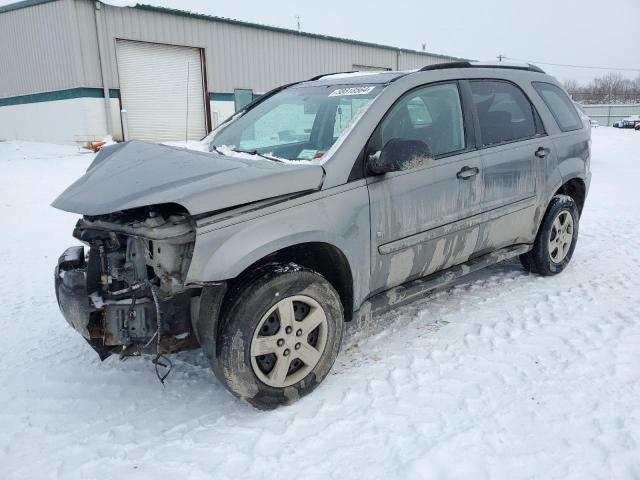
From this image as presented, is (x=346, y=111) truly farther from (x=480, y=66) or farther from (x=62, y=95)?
(x=62, y=95)

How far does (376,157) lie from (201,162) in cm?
102

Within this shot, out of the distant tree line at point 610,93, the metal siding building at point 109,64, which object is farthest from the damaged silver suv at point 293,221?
the distant tree line at point 610,93

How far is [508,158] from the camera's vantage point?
404cm

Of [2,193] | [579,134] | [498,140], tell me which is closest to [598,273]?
[579,134]

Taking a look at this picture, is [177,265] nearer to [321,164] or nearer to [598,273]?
[321,164]

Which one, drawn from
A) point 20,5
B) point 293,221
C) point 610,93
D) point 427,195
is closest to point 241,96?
point 20,5

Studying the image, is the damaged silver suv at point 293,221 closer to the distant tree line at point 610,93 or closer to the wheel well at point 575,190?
the wheel well at point 575,190

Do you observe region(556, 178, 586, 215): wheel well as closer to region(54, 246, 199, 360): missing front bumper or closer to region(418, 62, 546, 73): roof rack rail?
region(418, 62, 546, 73): roof rack rail

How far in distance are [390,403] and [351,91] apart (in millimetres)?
2060

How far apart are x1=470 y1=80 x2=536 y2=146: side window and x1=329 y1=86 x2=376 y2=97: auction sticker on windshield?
0.98 m

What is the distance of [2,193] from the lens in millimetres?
8125

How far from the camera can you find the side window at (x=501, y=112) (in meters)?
3.97

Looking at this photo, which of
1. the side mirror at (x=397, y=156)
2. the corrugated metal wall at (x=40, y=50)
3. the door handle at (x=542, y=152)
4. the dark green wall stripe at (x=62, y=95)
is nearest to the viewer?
the side mirror at (x=397, y=156)

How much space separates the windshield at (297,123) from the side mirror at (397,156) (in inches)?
11.8
